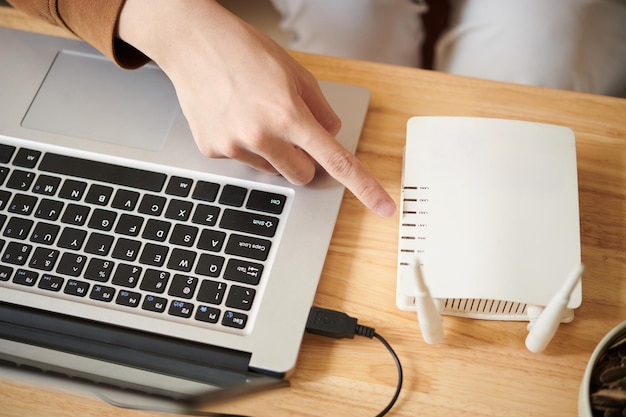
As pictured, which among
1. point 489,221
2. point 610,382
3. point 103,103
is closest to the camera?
point 610,382

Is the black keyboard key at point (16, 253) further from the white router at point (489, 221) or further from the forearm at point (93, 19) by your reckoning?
the white router at point (489, 221)

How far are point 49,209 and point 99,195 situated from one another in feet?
0.16

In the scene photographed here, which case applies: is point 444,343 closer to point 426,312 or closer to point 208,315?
point 426,312

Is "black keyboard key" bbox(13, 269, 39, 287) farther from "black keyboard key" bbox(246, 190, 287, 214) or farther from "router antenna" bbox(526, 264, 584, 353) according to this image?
"router antenna" bbox(526, 264, 584, 353)

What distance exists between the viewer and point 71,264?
535 mm

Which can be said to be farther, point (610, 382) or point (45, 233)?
point (45, 233)

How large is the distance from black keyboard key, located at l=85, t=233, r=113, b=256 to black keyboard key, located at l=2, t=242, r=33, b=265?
5 centimetres

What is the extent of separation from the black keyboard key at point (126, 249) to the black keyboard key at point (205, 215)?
6 cm

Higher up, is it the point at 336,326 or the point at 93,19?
the point at 93,19

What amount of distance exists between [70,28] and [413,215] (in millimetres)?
407

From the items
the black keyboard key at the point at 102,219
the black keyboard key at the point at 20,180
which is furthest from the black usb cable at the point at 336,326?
the black keyboard key at the point at 20,180

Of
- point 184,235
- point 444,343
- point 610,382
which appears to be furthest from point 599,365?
point 184,235

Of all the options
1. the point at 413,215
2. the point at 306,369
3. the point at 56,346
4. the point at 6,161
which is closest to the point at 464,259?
the point at 413,215

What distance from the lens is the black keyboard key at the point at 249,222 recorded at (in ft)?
1.78
